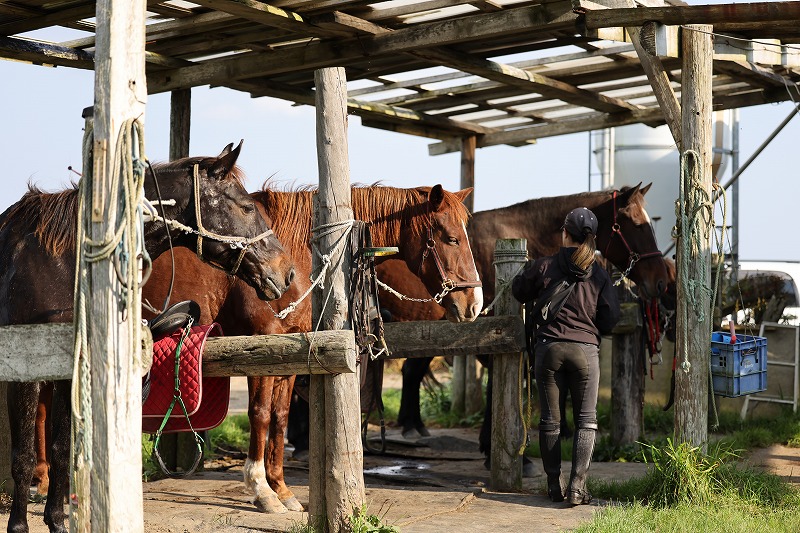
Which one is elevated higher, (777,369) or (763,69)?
(763,69)

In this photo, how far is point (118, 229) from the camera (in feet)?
12.0

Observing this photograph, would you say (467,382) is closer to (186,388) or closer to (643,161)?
(186,388)

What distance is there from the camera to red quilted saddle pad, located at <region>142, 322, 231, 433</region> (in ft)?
16.6

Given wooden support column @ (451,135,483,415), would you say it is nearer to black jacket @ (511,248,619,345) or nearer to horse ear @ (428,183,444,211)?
horse ear @ (428,183,444,211)

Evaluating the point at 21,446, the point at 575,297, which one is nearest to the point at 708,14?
the point at 575,297

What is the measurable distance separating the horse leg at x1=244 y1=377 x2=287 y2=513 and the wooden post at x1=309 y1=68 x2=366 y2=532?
0.92 m

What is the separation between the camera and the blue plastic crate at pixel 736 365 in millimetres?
6270

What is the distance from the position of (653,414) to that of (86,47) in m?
6.75

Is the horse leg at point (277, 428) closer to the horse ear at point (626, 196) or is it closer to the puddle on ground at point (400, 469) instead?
the puddle on ground at point (400, 469)

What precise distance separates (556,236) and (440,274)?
1.80m

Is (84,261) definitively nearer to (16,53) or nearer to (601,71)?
(16,53)

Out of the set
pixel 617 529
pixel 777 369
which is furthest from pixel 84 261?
pixel 777 369

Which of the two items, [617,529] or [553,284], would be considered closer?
[617,529]

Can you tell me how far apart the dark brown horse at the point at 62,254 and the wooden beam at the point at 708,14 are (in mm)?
2724
